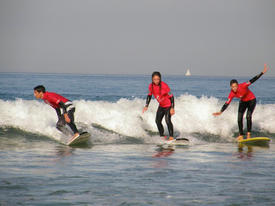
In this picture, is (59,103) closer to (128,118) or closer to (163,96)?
(163,96)

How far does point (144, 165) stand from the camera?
26.1 feet

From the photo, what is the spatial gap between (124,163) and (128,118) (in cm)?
635

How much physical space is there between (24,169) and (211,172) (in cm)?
313

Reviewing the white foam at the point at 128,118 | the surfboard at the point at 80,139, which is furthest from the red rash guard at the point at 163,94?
the surfboard at the point at 80,139

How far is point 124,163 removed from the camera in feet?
26.8

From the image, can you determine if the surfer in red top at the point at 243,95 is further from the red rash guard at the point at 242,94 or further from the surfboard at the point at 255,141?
the surfboard at the point at 255,141

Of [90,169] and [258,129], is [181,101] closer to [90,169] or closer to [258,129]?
[258,129]

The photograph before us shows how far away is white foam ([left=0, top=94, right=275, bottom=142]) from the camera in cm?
1307

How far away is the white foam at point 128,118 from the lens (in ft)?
42.9

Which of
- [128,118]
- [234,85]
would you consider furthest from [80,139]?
[234,85]

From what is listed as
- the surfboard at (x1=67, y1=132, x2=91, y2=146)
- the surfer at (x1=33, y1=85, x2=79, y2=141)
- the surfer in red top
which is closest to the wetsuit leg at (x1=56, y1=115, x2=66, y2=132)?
the surfer at (x1=33, y1=85, x2=79, y2=141)

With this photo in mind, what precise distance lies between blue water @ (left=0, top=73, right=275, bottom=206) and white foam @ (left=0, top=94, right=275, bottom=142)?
3cm

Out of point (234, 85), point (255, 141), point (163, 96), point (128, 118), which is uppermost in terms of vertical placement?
point (234, 85)

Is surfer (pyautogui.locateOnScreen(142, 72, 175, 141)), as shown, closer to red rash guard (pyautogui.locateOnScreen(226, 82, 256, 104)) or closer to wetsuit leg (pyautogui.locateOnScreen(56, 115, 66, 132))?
red rash guard (pyautogui.locateOnScreen(226, 82, 256, 104))
